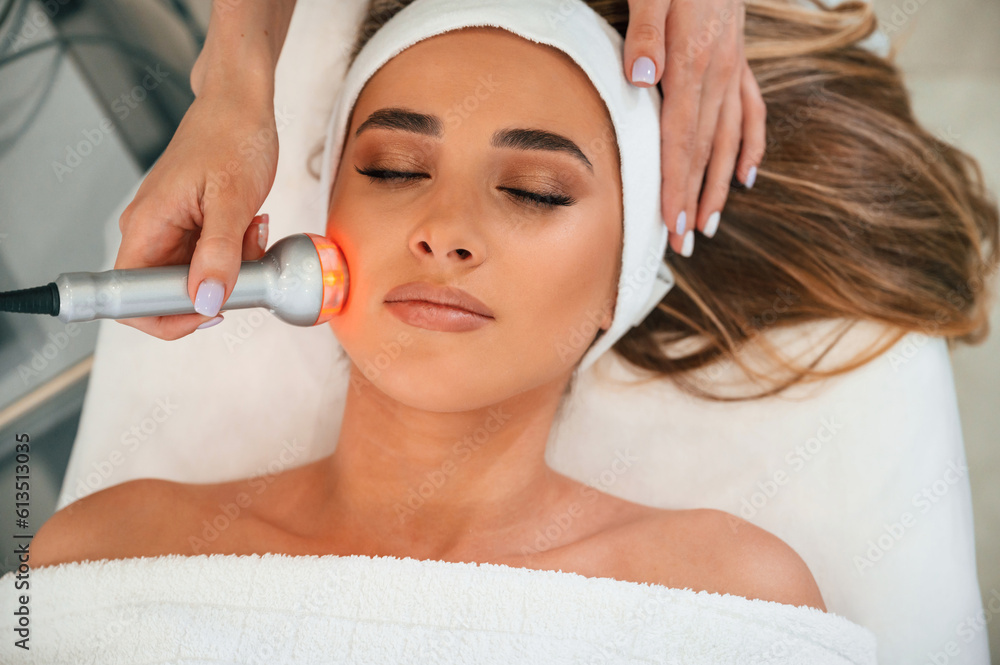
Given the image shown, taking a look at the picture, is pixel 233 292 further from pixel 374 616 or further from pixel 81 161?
pixel 81 161

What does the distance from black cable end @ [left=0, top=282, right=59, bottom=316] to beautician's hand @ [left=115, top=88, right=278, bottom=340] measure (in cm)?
15

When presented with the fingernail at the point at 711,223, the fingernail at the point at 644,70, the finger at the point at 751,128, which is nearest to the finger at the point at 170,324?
the fingernail at the point at 644,70

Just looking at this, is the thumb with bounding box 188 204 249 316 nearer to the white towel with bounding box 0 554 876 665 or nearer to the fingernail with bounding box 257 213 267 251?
the fingernail with bounding box 257 213 267 251

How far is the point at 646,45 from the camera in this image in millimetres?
1303

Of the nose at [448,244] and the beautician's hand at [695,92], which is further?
the beautician's hand at [695,92]

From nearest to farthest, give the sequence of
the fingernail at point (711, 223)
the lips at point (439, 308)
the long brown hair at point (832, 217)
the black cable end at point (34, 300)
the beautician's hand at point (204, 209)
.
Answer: the black cable end at point (34, 300), the beautician's hand at point (204, 209), the lips at point (439, 308), the fingernail at point (711, 223), the long brown hair at point (832, 217)

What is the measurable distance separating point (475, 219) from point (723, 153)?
564mm

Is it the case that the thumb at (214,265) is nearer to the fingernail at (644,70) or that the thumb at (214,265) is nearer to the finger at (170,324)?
the finger at (170,324)

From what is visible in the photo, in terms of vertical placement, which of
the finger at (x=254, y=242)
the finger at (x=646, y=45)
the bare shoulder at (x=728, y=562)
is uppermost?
the finger at (x=646, y=45)

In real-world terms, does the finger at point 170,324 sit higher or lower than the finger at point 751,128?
higher

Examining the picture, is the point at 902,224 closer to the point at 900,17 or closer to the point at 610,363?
the point at 900,17

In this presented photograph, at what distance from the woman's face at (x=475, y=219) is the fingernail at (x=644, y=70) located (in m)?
0.09

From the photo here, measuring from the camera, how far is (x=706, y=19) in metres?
1.36

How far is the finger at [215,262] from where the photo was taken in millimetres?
981
